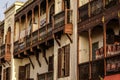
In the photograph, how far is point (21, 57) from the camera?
1526 inches

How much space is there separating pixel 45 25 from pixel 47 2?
1.91 metres

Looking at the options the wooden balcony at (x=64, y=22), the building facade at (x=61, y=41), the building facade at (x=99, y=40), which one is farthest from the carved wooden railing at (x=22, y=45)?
the building facade at (x=99, y=40)

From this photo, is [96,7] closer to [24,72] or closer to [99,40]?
[99,40]

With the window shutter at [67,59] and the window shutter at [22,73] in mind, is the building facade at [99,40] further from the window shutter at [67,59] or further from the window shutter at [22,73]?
the window shutter at [22,73]

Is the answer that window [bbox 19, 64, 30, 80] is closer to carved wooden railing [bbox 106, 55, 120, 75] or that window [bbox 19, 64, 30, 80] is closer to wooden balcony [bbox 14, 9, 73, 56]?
wooden balcony [bbox 14, 9, 73, 56]

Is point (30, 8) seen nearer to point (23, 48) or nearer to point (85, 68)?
point (23, 48)

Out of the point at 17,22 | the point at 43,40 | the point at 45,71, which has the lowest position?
the point at 45,71

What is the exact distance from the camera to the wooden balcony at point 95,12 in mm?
23031

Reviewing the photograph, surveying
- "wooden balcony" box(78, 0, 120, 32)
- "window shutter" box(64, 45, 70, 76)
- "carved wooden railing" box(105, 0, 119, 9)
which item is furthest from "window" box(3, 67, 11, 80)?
"carved wooden railing" box(105, 0, 119, 9)

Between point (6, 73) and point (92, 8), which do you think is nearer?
point (92, 8)

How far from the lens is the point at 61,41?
29938 millimetres

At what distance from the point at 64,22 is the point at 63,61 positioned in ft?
9.35

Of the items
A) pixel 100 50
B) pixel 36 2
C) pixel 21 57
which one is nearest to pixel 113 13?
pixel 100 50

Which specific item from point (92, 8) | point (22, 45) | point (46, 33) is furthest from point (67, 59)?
point (22, 45)
